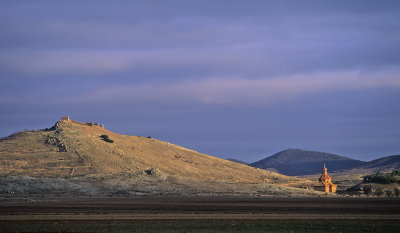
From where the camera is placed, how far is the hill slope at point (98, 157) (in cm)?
10344

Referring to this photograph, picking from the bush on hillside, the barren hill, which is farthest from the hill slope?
the bush on hillside

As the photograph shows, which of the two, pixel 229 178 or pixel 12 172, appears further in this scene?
pixel 229 178

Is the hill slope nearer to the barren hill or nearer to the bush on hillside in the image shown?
the barren hill

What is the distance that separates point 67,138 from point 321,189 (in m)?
51.5

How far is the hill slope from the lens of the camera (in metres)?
103

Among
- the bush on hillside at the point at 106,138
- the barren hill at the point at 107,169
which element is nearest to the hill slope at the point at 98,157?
the barren hill at the point at 107,169

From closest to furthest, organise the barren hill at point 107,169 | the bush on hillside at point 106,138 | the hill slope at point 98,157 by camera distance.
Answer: the barren hill at point 107,169 < the hill slope at point 98,157 < the bush on hillside at point 106,138

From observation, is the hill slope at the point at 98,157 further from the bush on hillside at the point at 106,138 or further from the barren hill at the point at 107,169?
the bush on hillside at the point at 106,138

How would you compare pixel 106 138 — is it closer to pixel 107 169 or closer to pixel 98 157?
pixel 98 157

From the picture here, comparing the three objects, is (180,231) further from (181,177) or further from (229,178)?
(229,178)

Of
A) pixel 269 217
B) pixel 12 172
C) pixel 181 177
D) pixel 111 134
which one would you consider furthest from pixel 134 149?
pixel 269 217

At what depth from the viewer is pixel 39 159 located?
106 meters

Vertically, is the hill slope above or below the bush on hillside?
below

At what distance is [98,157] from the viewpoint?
11256 centimetres
